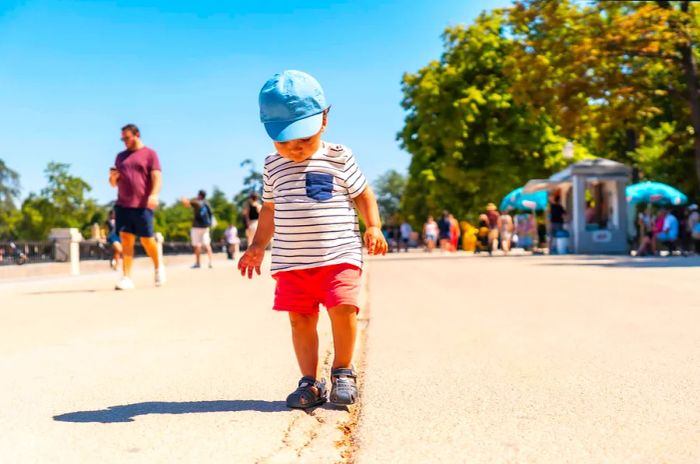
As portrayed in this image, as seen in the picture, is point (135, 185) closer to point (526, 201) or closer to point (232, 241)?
point (232, 241)

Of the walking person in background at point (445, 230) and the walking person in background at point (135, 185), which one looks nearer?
the walking person in background at point (135, 185)

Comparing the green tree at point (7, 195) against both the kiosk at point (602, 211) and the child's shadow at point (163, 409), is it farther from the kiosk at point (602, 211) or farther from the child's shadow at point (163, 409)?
the child's shadow at point (163, 409)

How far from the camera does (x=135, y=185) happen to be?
Answer: 1088cm

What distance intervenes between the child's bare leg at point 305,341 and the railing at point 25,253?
66.0 feet

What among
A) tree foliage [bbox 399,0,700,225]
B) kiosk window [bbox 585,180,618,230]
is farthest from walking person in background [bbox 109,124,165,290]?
kiosk window [bbox 585,180,618,230]

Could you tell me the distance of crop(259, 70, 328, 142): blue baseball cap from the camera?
3.51 m

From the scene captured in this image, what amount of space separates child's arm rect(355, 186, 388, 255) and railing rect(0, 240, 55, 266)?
20.2 metres

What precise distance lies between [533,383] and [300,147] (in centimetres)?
164

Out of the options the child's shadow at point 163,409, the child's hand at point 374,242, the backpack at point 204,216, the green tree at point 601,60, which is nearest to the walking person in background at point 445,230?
the green tree at point 601,60

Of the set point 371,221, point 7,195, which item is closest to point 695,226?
point 371,221

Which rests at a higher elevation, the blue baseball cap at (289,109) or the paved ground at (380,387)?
the blue baseball cap at (289,109)

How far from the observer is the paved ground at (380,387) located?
290 centimetres

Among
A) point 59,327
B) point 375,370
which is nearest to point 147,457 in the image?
point 375,370

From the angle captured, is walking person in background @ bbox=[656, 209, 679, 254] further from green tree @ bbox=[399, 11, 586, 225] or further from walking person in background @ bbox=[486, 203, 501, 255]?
green tree @ bbox=[399, 11, 586, 225]
